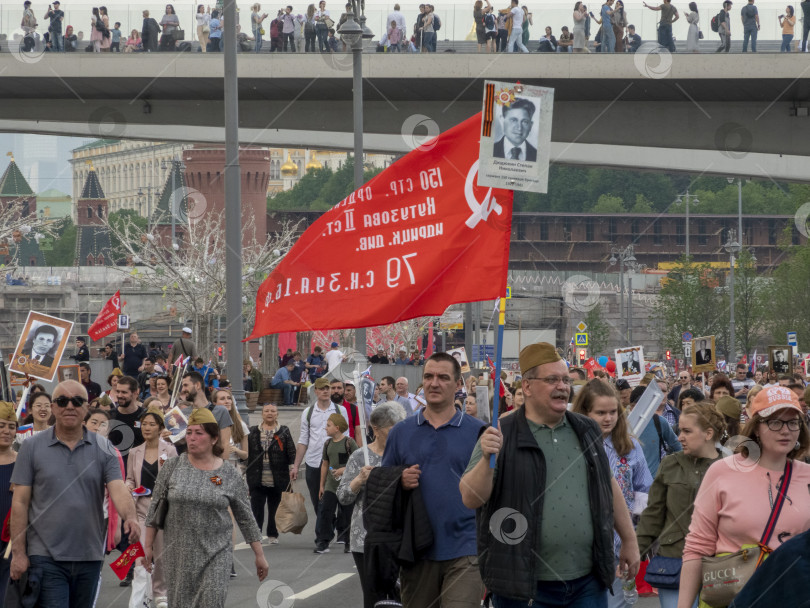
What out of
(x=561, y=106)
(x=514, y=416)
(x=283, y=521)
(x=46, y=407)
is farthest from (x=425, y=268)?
(x=561, y=106)

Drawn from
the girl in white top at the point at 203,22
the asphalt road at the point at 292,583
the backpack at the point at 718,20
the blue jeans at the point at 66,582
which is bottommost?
the asphalt road at the point at 292,583

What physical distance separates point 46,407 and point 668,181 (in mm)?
160729

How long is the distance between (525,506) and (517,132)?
1788 millimetres

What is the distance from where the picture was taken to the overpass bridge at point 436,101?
1112 inches

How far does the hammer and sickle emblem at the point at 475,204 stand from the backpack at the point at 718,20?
20633 mm

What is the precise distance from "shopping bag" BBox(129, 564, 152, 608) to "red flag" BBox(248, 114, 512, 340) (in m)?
2.18

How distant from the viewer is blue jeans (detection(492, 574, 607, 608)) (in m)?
5.61

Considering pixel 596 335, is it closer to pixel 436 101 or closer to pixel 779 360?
pixel 436 101

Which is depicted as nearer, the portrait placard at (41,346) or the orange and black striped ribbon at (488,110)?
the orange and black striped ribbon at (488,110)

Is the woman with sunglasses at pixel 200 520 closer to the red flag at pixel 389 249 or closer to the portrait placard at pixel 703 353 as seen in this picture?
the red flag at pixel 389 249

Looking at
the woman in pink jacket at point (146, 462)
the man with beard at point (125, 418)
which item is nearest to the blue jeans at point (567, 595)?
the woman in pink jacket at point (146, 462)

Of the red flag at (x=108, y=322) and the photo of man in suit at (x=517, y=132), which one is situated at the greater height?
the photo of man in suit at (x=517, y=132)

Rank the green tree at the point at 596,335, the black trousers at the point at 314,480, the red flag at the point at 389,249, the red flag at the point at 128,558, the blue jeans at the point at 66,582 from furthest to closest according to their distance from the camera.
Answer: the green tree at the point at 596,335
the black trousers at the point at 314,480
the red flag at the point at 128,558
the red flag at the point at 389,249
the blue jeans at the point at 66,582

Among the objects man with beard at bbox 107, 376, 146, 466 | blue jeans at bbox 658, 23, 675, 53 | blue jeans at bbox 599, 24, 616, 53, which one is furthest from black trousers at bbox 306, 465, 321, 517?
blue jeans at bbox 658, 23, 675, 53
